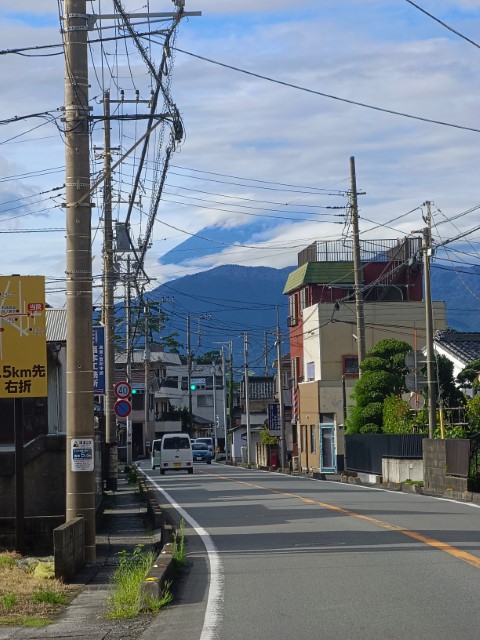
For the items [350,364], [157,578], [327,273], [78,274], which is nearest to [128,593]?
[157,578]

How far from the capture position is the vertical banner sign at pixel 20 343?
14078 mm

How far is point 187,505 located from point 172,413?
76524 millimetres

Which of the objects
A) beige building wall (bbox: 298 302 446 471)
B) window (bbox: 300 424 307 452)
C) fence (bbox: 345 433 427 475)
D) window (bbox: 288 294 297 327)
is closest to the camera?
fence (bbox: 345 433 427 475)

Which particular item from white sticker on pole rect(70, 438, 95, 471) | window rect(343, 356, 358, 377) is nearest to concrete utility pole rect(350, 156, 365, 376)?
window rect(343, 356, 358, 377)

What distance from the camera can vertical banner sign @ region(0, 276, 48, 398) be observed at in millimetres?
14078

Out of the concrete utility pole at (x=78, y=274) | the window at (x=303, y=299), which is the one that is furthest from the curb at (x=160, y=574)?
the window at (x=303, y=299)

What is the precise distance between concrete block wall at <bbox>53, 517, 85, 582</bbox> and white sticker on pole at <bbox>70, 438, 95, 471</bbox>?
2.49 ft

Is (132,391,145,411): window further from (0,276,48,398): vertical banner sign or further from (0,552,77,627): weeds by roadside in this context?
(0,552,77,627): weeds by roadside

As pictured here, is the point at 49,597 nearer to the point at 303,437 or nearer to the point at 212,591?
the point at 212,591

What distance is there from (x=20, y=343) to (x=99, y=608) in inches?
202

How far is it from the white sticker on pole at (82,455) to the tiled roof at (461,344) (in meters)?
33.4

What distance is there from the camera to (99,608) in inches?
396

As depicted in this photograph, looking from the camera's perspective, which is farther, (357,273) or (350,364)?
(350,364)

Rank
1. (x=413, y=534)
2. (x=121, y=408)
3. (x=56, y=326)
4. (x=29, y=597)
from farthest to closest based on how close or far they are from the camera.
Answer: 1. (x=121, y=408)
2. (x=56, y=326)
3. (x=413, y=534)
4. (x=29, y=597)
